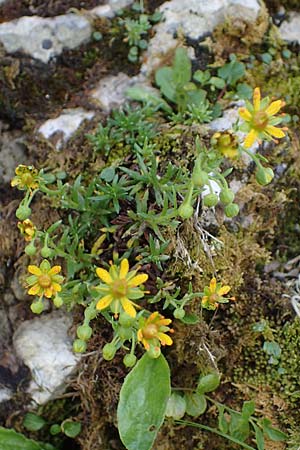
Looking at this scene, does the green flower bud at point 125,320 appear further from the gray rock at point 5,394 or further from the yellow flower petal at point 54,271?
the gray rock at point 5,394

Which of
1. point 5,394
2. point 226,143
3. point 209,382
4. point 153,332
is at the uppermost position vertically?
point 226,143

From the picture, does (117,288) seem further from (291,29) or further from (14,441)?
(291,29)

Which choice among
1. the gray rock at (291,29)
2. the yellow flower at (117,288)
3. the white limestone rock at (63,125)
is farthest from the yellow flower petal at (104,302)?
the gray rock at (291,29)

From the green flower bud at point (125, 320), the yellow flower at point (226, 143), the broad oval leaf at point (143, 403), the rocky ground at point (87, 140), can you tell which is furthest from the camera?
the rocky ground at point (87, 140)

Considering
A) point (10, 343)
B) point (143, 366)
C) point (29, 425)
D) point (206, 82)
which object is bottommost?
point (29, 425)

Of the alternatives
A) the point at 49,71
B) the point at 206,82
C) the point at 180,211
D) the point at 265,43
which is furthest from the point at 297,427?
the point at 49,71

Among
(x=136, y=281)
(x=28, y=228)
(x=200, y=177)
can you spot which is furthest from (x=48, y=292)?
(x=200, y=177)

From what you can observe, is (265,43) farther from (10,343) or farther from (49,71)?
(10,343)
